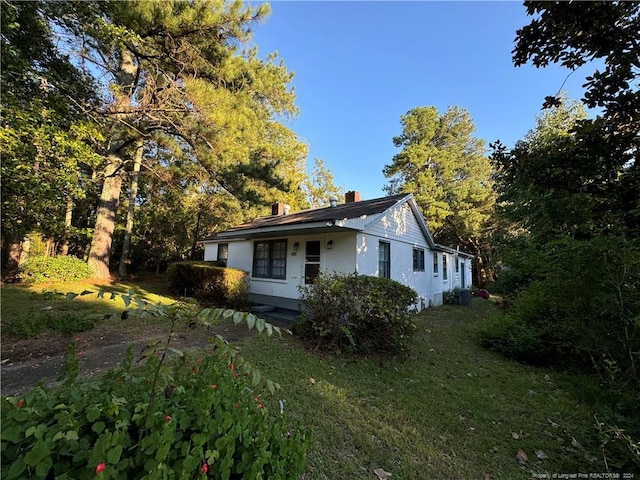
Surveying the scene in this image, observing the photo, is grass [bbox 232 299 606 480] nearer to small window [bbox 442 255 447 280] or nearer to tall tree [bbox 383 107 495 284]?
small window [bbox 442 255 447 280]

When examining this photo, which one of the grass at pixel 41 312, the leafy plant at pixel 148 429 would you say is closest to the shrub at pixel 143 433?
the leafy plant at pixel 148 429

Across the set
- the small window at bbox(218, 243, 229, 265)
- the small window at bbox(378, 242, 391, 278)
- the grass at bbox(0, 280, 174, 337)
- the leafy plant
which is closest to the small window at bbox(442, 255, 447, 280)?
the small window at bbox(378, 242, 391, 278)

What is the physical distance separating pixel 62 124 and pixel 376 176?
22.3 metres

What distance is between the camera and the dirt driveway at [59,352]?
403 centimetres

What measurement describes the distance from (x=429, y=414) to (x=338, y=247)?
6086 millimetres

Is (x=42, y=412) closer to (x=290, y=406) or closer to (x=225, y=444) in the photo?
(x=225, y=444)

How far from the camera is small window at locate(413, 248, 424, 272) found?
12.8 meters

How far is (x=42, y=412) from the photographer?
3.75 feet

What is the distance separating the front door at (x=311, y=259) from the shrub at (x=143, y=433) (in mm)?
7973

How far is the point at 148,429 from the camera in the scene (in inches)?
48.5

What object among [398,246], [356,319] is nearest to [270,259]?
[398,246]

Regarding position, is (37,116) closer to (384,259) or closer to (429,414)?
(429,414)

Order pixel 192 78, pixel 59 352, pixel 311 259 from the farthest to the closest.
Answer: pixel 311 259 < pixel 192 78 < pixel 59 352

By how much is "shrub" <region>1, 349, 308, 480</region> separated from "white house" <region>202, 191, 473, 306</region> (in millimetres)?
6642
